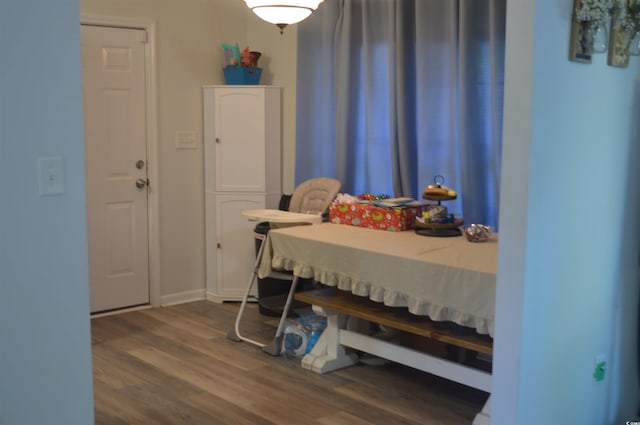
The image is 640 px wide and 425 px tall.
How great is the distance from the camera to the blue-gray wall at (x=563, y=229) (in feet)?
8.13

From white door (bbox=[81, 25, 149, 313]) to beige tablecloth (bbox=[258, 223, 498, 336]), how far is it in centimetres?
141

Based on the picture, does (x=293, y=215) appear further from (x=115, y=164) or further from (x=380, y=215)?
(x=115, y=164)

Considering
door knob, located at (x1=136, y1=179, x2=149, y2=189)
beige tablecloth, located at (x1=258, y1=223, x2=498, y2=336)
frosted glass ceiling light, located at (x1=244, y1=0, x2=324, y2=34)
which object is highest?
frosted glass ceiling light, located at (x1=244, y1=0, x2=324, y2=34)

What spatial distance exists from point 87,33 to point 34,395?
3.44 meters

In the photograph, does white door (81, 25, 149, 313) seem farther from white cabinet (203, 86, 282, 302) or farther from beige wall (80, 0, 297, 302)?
white cabinet (203, 86, 282, 302)

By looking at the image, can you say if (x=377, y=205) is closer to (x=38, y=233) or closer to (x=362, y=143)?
(x=362, y=143)

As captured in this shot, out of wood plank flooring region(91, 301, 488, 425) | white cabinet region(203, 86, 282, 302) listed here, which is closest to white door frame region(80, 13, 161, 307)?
white cabinet region(203, 86, 282, 302)

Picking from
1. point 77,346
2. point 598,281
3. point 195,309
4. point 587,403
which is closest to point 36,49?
point 77,346

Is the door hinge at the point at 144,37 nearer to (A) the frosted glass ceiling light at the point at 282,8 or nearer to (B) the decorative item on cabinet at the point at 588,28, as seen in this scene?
(A) the frosted glass ceiling light at the point at 282,8

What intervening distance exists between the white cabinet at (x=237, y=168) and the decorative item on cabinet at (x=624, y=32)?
293 cm

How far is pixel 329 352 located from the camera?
407 cm

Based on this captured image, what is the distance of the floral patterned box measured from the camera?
13.6 ft

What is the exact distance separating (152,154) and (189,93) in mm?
558

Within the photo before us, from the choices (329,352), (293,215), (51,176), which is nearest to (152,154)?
(293,215)
